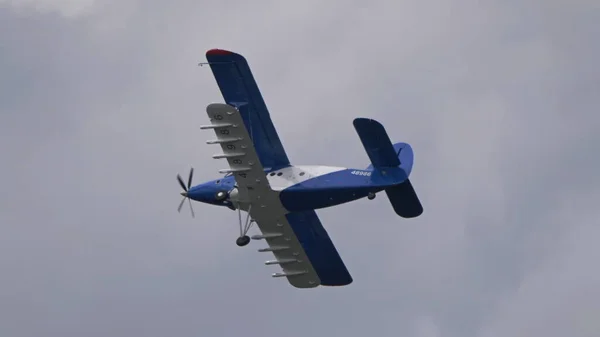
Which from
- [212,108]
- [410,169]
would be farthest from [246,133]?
[410,169]

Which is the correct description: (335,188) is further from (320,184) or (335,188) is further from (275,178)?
(275,178)

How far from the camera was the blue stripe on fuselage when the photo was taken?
71562mm

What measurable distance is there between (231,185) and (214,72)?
4.99 metres

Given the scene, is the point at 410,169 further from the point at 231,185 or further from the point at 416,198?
the point at 231,185

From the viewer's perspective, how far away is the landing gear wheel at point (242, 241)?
7419 cm

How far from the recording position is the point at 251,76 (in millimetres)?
75312

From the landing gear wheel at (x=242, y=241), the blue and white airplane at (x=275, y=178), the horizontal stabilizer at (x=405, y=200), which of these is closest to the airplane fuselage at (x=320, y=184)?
the blue and white airplane at (x=275, y=178)

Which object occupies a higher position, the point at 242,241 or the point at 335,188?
the point at 335,188

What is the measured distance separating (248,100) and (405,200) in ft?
26.5

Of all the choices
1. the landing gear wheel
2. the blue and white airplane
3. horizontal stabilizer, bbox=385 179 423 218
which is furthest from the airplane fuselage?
the landing gear wheel

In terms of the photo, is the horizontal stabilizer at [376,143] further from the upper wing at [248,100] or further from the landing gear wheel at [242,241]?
the landing gear wheel at [242,241]

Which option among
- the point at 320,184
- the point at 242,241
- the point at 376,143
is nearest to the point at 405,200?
the point at 320,184

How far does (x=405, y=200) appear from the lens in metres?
73.8

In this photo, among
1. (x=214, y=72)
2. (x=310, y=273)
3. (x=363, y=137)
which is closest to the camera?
(x=363, y=137)
